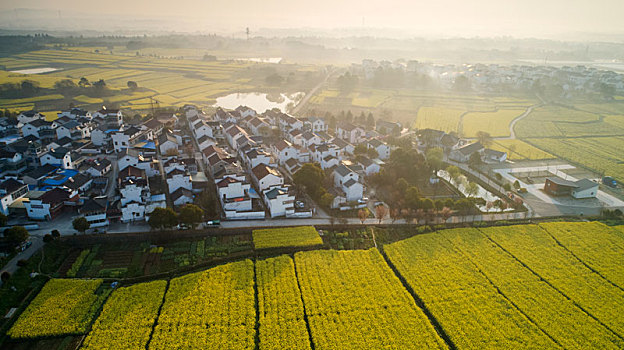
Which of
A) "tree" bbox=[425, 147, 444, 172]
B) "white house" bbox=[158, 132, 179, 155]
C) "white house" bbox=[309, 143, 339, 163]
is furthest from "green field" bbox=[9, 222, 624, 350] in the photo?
"white house" bbox=[158, 132, 179, 155]

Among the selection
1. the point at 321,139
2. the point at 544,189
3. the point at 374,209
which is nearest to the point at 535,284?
the point at 374,209

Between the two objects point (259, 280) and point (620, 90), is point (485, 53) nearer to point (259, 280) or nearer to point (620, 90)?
point (620, 90)

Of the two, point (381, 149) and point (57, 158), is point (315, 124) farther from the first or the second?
point (57, 158)

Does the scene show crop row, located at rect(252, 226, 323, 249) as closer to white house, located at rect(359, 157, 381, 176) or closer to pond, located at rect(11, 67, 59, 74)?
white house, located at rect(359, 157, 381, 176)

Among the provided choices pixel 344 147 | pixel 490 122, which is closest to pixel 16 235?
pixel 344 147

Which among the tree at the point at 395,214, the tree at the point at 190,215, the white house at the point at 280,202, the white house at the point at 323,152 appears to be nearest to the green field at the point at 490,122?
the white house at the point at 323,152

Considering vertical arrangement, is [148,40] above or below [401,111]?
above

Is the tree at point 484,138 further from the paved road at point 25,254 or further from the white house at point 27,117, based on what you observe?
the white house at point 27,117
